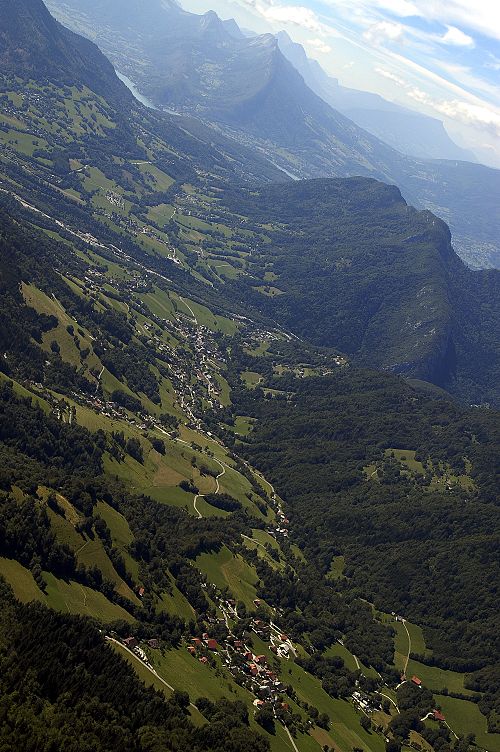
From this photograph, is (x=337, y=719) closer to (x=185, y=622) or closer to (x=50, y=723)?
(x=185, y=622)

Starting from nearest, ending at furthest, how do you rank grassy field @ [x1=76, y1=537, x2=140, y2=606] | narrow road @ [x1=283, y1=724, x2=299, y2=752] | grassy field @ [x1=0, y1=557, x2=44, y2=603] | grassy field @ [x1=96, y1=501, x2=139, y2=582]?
grassy field @ [x1=0, y1=557, x2=44, y2=603] → narrow road @ [x1=283, y1=724, x2=299, y2=752] → grassy field @ [x1=76, y1=537, x2=140, y2=606] → grassy field @ [x1=96, y1=501, x2=139, y2=582]

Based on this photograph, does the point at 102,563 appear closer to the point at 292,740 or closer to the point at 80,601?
the point at 80,601

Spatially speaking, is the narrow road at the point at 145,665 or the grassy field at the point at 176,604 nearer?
the narrow road at the point at 145,665

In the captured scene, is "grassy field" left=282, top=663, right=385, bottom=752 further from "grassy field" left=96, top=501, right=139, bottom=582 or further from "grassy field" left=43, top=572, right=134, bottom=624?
"grassy field" left=43, top=572, right=134, bottom=624

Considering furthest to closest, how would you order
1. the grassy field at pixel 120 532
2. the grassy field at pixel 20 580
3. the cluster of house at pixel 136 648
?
the grassy field at pixel 120 532, the cluster of house at pixel 136 648, the grassy field at pixel 20 580

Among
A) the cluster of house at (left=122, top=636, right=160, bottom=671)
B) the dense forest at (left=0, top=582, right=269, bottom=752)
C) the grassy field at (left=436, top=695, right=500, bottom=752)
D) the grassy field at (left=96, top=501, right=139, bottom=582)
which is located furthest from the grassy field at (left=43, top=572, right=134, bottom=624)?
the grassy field at (left=436, top=695, right=500, bottom=752)

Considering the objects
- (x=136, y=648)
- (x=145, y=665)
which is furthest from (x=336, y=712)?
(x=136, y=648)

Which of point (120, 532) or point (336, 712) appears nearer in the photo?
point (336, 712)

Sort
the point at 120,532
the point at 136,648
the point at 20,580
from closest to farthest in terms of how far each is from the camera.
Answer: the point at 20,580
the point at 136,648
the point at 120,532

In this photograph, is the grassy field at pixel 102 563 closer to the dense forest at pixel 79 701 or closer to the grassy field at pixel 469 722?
the dense forest at pixel 79 701

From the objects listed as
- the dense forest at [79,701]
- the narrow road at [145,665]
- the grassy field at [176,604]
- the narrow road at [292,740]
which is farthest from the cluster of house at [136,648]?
the narrow road at [292,740]
